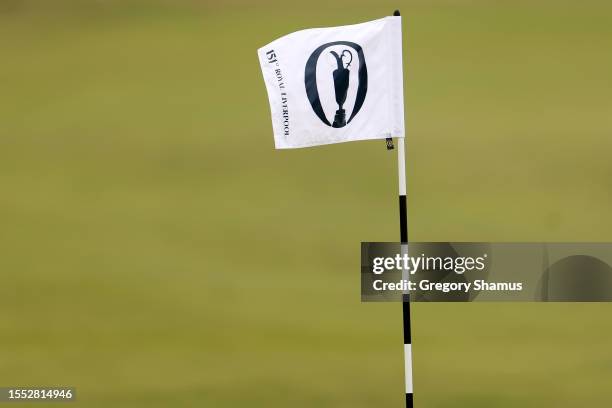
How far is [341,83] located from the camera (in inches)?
154

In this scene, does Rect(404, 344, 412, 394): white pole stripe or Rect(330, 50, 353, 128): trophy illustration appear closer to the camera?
Rect(330, 50, 353, 128): trophy illustration

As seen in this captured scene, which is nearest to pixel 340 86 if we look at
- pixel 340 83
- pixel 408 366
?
pixel 340 83

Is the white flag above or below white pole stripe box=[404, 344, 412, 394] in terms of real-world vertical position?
above

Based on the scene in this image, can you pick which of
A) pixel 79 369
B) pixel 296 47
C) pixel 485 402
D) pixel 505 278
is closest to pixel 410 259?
pixel 505 278

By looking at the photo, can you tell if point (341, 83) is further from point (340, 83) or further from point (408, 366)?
point (408, 366)

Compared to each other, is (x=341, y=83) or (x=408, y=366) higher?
(x=341, y=83)

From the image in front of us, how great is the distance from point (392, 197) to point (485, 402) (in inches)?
47.3

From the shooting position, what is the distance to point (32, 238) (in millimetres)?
4793

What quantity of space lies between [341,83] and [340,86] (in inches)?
0.6

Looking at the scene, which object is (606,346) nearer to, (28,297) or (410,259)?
(410,259)

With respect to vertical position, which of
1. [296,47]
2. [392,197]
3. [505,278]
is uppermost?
[296,47]

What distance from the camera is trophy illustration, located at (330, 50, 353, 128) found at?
3898 mm

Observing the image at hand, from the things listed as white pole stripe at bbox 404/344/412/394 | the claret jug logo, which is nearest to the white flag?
the claret jug logo

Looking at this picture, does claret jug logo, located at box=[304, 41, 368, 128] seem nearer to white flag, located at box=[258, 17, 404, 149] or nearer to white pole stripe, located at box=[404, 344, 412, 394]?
white flag, located at box=[258, 17, 404, 149]
